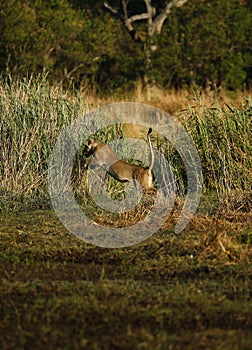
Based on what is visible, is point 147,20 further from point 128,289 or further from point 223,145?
point 128,289

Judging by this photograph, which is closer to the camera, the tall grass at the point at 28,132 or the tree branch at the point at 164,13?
the tall grass at the point at 28,132

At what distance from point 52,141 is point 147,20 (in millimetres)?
16754

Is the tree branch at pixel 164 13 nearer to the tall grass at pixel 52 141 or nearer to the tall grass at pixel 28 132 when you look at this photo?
the tall grass at pixel 28 132

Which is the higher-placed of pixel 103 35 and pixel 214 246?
pixel 103 35

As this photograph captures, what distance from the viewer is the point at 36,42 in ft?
69.3

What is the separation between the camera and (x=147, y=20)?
2598 cm

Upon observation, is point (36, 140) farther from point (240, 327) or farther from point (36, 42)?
point (36, 42)

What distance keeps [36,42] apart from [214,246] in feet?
50.5

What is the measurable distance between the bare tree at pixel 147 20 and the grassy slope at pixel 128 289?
16.8 meters

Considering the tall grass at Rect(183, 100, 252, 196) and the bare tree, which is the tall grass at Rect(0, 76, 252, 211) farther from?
the bare tree

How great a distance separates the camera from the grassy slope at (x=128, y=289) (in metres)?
4.45

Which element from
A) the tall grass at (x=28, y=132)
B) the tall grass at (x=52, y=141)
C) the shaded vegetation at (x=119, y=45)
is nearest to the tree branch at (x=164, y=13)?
the shaded vegetation at (x=119, y=45)

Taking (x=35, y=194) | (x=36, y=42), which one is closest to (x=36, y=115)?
(x=35, y=194)

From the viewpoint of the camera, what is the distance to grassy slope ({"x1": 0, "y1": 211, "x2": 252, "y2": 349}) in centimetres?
445
